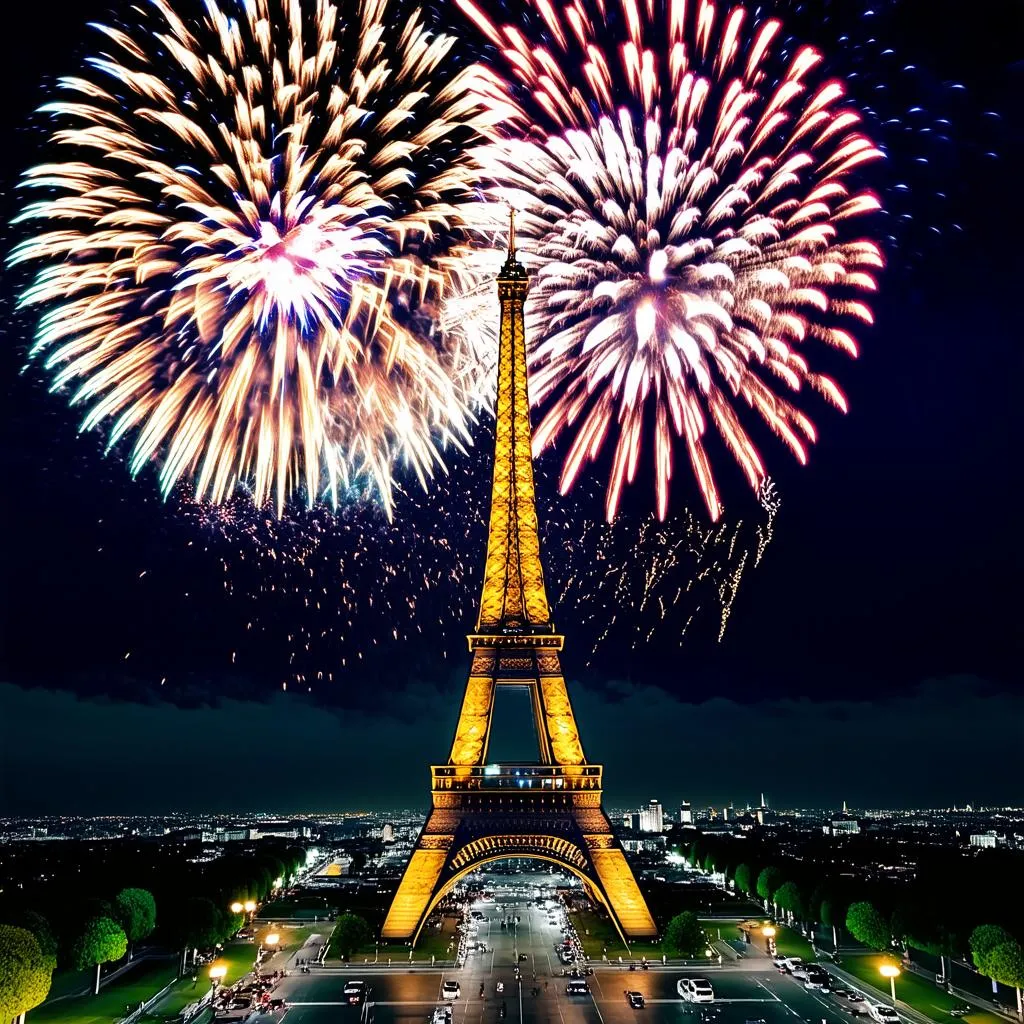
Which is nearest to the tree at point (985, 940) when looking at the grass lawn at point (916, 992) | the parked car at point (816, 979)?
the grass lawn at point (916, 992)

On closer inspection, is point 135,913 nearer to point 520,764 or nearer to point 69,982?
point 69,982

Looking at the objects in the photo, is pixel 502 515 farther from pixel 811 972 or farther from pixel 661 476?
pixel 811 972

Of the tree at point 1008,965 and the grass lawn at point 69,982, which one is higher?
the tree at point 1008,965

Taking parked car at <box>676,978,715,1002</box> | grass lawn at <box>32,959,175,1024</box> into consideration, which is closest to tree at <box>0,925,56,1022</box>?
grass lawn at <box>32,959,175,1024</box>

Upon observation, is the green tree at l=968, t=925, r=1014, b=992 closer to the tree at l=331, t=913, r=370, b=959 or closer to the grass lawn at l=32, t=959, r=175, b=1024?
the tree at l=331, t=913, r=370, b=959

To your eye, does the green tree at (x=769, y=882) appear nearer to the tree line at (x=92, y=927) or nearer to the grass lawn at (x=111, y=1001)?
the tree line at (x=92, y=927)

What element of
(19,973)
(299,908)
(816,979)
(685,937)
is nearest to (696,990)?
(816,979)

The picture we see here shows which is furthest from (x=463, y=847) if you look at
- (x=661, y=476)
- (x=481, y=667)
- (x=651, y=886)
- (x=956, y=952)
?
(x=651, y=886)
